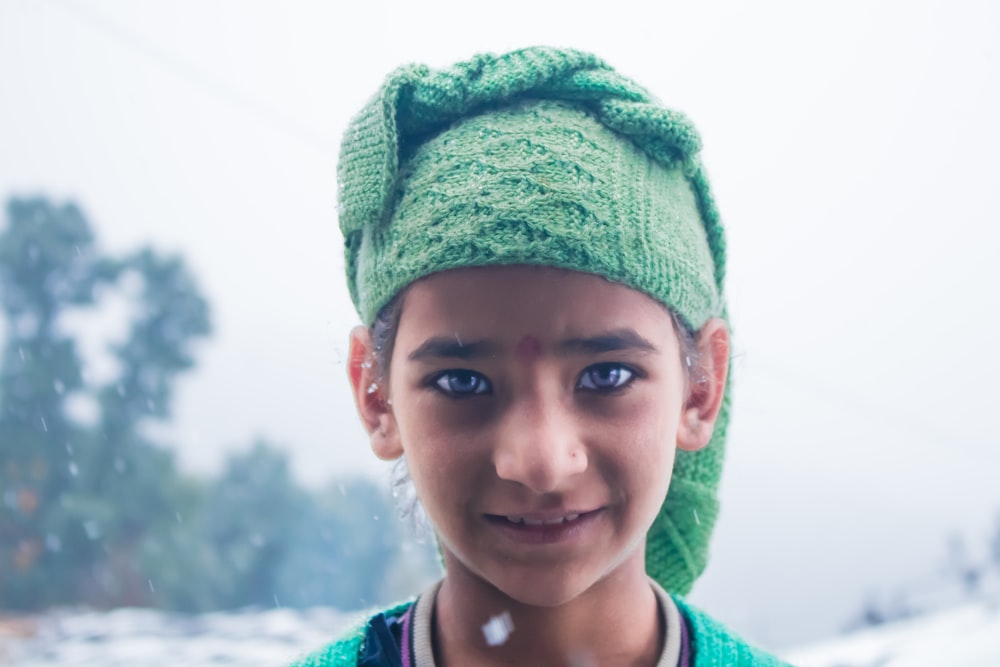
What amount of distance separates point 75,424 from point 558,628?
5.80 feet

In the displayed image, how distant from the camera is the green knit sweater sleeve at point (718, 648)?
0.83m

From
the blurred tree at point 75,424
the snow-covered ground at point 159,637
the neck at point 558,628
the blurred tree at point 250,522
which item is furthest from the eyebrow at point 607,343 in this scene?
the blurred tree at point 75,424

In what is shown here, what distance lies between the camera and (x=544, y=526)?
725 millimetres

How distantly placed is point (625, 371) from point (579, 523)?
14cm

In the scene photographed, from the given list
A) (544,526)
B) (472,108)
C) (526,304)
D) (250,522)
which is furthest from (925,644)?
(250,522)

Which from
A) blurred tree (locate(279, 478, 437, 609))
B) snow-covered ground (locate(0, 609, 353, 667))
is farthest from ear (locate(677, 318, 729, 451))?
blurred tree (locate(279, 478, 437, 609))

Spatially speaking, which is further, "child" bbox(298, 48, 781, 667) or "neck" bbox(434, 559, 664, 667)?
"neck" bbox(434, 559, 664, 667)

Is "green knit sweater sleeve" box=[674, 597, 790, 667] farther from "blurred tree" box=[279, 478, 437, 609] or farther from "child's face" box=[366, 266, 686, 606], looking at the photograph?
"blurred tree" box=[279, 478, 437, 609]

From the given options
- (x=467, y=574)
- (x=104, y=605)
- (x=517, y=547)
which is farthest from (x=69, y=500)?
(x=517, y=547)

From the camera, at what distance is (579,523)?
0.73m

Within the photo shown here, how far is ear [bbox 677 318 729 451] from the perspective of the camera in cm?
87

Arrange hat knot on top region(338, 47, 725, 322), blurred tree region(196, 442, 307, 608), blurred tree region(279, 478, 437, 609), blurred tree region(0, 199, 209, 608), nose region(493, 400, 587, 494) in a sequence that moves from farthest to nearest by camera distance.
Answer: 1. blurred tree region(0, 199, 209, 608)
2. blurred tree region(196, 442, 307, 608)
3. blurred tree region(279, 478, 437, 609)
4. hat knot on top region(338, 47, 725, 322)
5. nose region(493, 400, 587, 494)

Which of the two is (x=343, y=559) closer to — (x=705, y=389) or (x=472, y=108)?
(x=705, y=389)

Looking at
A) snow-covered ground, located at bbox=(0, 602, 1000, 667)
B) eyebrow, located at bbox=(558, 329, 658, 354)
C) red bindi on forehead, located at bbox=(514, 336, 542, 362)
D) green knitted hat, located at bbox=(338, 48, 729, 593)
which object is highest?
green knitted hat, located at bbox=(338, 48, 729, 593)
